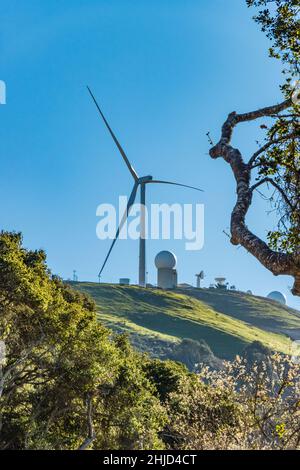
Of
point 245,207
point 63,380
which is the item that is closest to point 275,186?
point 245,207

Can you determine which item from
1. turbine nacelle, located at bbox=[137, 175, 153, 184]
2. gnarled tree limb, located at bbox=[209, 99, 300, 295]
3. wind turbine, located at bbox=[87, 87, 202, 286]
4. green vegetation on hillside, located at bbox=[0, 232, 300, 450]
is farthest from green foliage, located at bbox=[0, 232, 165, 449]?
turbine nacelle, located at bbox=[137, 175, 153, 184]

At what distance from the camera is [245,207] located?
11664 millimetres

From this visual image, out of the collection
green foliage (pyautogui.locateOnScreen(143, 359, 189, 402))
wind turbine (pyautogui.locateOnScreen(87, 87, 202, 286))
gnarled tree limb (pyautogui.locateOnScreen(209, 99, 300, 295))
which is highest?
wind turbine (pyautogui.locateOnScreen(87, 87, 202, 286))

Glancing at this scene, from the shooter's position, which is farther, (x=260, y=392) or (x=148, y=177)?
(x=148, y=177)

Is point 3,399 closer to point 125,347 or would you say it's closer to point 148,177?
point 125,347

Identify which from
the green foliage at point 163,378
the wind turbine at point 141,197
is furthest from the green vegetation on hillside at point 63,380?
the wind turbine at point 141,197

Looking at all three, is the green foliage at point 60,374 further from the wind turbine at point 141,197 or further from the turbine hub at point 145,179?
the turbine hub at point 145,179

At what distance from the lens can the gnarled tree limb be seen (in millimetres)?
10367

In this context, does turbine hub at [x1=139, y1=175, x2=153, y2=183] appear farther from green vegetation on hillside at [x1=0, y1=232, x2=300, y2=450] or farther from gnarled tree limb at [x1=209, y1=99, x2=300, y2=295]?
gnarled tree limb at [x1=209, y1=99, x2=300, y2=295]

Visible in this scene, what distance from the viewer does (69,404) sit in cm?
2923

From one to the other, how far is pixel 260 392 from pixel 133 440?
14940 mm

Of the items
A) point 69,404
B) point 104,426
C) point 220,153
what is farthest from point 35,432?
point 220,153

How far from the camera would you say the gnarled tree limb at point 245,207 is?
408 inches
